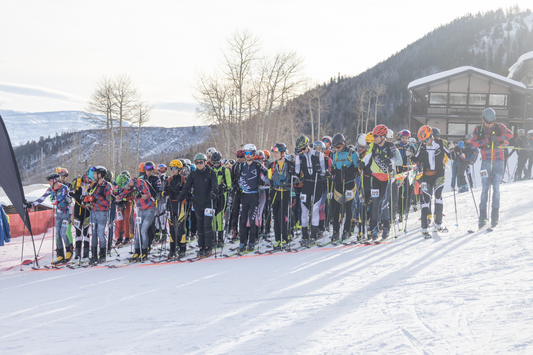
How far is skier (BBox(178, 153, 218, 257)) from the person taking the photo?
7840 millimetres

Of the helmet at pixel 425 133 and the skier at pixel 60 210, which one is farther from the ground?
the helmet at pixel 425 133

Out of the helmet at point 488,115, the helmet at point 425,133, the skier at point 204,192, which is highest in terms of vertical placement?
the helmet at point 488,115

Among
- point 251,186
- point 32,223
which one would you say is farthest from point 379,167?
point 32,223

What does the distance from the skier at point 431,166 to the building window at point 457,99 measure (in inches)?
1364

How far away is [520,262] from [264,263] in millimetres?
3756

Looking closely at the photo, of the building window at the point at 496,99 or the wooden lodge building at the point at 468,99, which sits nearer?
the wooden lodge building at the point at 468,99

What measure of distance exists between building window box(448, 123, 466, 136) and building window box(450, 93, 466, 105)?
2.11m

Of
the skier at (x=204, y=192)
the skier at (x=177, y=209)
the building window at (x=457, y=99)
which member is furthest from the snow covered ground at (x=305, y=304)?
the building window at (x=457, y=99)

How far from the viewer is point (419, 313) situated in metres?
3.63

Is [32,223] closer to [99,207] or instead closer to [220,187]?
[99,207]

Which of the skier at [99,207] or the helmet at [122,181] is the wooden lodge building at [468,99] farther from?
the skier at [99,207]

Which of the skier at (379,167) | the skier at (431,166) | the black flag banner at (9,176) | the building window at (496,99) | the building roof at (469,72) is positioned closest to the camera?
the skier at (379,167)

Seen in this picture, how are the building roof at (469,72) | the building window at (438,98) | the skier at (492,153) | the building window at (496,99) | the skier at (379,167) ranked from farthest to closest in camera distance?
the building window at (438,98) < the building window at (496,99) < the building roof at (469,72) < the skier at (492,153) < the skier at (379,167)

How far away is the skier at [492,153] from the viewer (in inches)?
288
